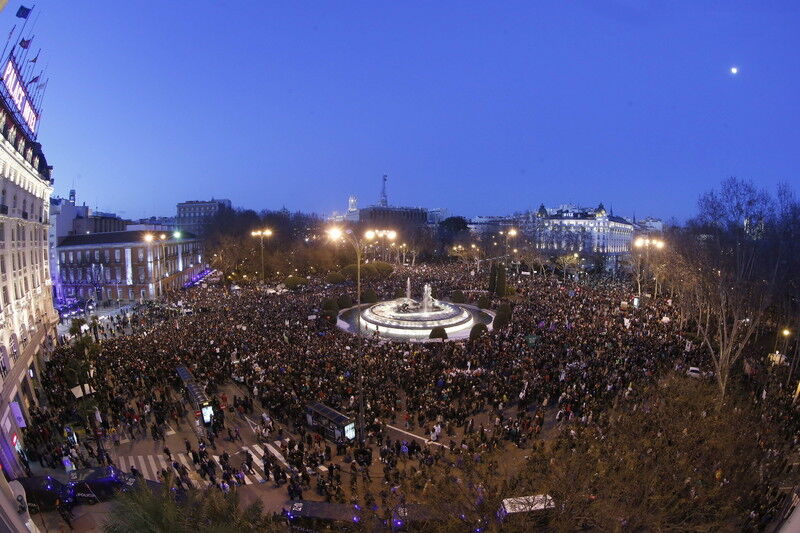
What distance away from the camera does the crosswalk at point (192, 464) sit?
14.0 meters

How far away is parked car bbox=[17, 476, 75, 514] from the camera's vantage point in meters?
12.6

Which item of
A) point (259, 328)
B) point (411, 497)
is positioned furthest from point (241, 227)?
point (411, 497)

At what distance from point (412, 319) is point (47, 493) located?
21445mm

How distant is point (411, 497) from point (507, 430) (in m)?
5.11

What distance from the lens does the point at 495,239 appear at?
3295 inches

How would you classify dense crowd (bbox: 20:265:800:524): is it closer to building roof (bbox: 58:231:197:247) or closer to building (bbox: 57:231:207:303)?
building (bbox: 57:231:207:303)

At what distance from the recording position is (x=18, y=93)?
2430 cm

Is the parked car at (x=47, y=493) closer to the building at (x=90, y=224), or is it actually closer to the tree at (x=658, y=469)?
the tree at (x=658, y=469)

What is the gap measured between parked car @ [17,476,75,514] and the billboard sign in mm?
19203

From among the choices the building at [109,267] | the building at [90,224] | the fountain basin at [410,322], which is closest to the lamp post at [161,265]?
the building at [109,267]

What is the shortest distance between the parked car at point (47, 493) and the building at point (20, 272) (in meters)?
1.68

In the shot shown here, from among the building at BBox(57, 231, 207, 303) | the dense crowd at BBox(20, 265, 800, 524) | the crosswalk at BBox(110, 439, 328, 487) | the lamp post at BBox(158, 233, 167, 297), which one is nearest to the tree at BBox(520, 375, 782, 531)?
the dense crowd at BBox(20, 265, 800, 524)

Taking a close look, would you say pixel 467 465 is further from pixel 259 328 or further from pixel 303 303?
pixel 303 303

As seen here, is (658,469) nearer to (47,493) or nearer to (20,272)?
(47,493)
